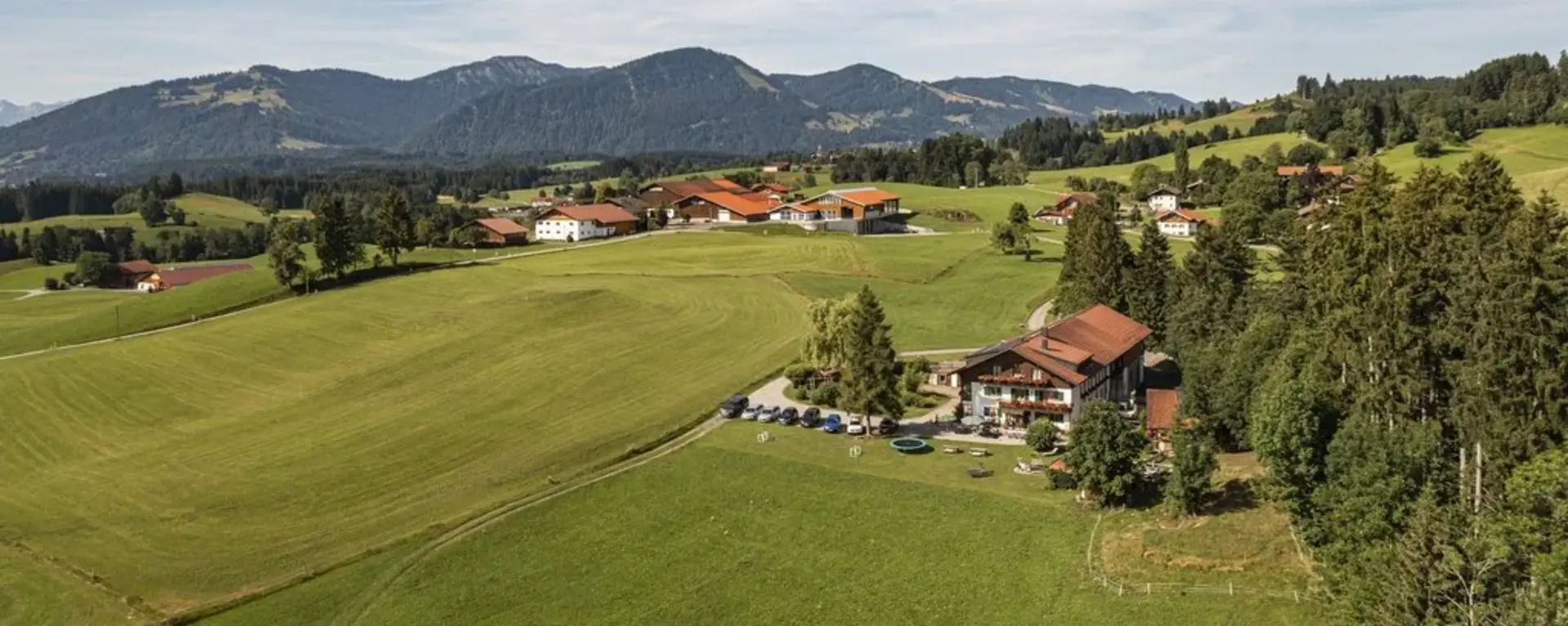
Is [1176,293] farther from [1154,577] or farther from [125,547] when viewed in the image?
[125,547]

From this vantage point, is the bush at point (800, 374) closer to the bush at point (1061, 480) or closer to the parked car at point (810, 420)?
the parked car at point (810, 420)

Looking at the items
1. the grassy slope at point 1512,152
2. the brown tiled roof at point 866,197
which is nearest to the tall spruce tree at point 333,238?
the brown tiled roof at point 866,197

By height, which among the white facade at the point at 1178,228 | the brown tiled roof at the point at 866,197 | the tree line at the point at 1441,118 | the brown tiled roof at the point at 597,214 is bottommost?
the white facade at the point at 1178,228

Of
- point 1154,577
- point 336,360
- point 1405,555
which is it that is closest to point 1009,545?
point 1154,577

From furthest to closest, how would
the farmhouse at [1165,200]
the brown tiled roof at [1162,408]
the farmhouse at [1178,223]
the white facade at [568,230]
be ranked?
1. the farmhouse at [1165,200]
2. the white facade at [568,230]
3. the farmhouse at [1178,223]
4. the brown tiled roof at [1162,408]

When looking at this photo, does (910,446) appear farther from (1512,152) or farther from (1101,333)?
(1512,152)
